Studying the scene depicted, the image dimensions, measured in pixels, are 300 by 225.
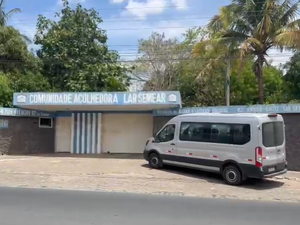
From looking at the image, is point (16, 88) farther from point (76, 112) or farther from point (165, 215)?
point (165, 215)

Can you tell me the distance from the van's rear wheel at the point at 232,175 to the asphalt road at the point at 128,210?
93.8 inches

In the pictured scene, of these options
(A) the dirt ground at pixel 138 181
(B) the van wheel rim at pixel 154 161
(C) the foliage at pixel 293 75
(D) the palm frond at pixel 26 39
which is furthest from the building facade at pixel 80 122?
(C) the foliage at pixel 293 75

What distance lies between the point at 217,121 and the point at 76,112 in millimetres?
10914

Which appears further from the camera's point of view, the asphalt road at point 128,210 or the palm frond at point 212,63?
the palm frond at point 212,63

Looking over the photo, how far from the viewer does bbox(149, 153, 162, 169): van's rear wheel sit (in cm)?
1417

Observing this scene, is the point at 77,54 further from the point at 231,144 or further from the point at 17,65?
the point at 231,144

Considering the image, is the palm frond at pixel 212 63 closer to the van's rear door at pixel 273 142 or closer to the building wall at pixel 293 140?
the building wall at pixel 293 140

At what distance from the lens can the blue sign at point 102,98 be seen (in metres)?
16.8

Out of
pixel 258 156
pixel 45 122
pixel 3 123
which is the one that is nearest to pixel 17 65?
pixel 45 122

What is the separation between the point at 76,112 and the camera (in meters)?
21.2

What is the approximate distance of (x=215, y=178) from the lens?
13.0 metres

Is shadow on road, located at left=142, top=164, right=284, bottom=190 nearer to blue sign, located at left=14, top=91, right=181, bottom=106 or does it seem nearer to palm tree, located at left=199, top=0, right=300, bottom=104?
blue sign, located at left=14, top=91, right=181, bottom=106

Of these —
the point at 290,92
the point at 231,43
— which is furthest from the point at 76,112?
the point at 290,92

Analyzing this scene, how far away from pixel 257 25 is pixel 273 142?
31.7 ft
